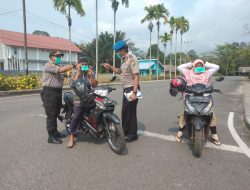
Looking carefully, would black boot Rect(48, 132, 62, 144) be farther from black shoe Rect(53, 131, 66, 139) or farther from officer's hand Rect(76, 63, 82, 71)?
officer's hand Rect(76, 63, 82, 71)

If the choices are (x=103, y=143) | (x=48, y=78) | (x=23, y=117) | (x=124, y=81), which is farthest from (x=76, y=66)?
(x=23, y=117)

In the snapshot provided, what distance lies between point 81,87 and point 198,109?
2.06 metres

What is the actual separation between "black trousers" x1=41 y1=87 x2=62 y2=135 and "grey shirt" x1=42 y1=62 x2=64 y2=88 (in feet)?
0.32

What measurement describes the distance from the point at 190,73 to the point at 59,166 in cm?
286

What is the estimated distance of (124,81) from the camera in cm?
510

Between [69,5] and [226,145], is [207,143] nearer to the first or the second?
[226,145]

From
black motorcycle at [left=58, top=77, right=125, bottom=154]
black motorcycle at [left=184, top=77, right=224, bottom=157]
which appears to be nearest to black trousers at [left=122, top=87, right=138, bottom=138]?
black motorcycle at [left=58, top=77, right=125, bottom=154]

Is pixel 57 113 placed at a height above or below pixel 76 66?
below

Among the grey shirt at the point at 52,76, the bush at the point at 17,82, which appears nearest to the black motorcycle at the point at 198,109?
the grey shirt at the point at 52,76

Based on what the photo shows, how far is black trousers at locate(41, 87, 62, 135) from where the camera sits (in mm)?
5075

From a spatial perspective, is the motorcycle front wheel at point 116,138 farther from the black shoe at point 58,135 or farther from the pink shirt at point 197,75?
the pink shirt at point 197,75

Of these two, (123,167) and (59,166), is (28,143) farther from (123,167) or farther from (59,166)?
(123,167)

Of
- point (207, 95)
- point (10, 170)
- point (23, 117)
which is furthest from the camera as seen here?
point (23, 117)

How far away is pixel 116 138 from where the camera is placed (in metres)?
4.70
